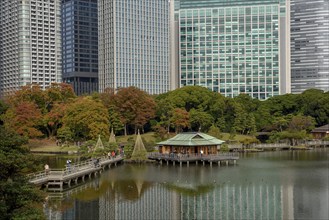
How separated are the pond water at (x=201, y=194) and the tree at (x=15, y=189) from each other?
1137 centimetres

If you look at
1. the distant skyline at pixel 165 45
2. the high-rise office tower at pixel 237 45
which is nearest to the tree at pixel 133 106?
the distant skyline at pixel 165 45

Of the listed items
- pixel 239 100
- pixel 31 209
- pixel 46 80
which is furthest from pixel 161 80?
pixel 31 209

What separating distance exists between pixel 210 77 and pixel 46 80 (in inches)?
2336

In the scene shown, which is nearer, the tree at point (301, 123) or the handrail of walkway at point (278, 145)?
the handrail of walkway at point (278, 145)

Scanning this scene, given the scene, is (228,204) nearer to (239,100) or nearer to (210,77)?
(239,100)

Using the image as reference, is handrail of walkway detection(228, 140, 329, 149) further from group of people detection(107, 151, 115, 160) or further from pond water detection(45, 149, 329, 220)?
group of people detection(107, 151, 115, 160)

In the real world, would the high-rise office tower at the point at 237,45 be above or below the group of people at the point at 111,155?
above

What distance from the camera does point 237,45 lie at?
555ft

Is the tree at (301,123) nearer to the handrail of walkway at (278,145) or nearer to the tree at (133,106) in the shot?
the handrail of walkway at (278,145)

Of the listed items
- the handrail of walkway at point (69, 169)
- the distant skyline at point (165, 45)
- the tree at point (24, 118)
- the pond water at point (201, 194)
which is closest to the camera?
A: the pond water at point (201, 194)

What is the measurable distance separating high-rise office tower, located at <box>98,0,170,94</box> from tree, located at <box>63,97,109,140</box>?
259 feet

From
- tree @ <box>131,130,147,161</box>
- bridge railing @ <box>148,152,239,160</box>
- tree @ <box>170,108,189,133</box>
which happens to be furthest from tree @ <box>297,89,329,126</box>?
tree @ <box>131,130,147,161</box>

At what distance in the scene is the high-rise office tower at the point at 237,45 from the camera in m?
166

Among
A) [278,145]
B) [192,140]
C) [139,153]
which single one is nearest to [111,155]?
[139,153]
